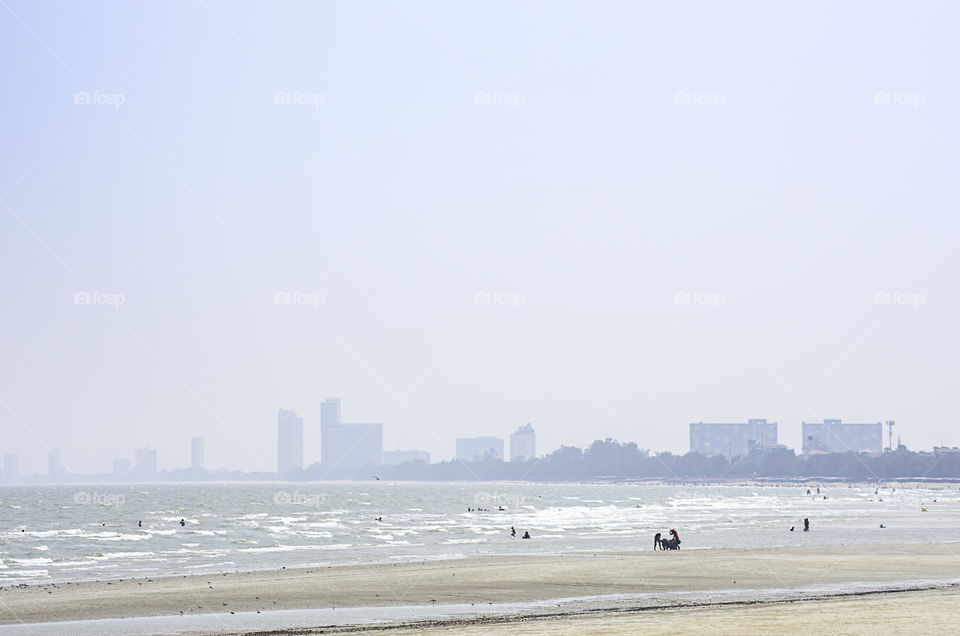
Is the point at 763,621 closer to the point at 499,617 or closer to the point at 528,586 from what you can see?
the point at 499,617

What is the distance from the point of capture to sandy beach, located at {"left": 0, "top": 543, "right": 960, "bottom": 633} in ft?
106

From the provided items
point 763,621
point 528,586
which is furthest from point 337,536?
point 763,621

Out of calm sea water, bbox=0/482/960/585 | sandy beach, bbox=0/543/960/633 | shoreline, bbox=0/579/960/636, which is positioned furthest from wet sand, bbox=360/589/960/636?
calm sea water, bbox=0/482/960/585

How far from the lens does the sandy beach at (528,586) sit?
106 ft

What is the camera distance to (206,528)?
3570 inches

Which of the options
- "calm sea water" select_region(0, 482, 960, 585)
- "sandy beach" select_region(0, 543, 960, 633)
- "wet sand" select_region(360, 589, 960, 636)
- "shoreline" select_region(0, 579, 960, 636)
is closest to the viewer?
"wet sand" select_region(360, 589, 960, 636)

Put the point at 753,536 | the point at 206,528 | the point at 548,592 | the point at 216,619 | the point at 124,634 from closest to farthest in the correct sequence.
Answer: the point at 124,634 → the point at 216,619 → the point at 548,592 → the point at 753,536 → the point at 206,528

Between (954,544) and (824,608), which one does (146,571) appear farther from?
(954,544)

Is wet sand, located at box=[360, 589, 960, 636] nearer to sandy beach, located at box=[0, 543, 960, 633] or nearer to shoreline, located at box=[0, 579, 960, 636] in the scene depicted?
shoreline, located at box=[0, 579, 960, 636]

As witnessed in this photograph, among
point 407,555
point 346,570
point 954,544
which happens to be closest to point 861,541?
point 954,544

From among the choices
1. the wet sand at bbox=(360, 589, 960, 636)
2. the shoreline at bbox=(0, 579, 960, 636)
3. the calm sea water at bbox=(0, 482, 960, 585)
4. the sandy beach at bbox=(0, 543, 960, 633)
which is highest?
the wet sand at bbox=(360, 589, 960, 636)

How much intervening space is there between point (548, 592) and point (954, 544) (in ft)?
119

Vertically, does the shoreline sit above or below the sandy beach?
above

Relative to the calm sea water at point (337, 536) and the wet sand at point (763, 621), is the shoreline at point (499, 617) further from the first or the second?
the calm sea water at point (337, 536)
